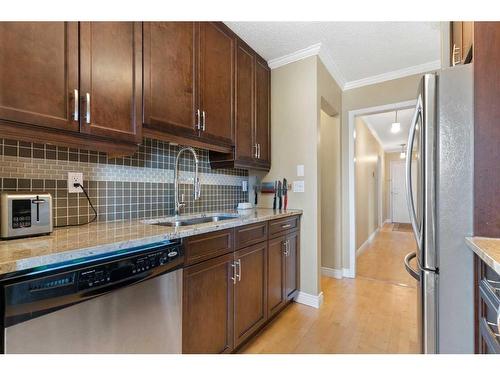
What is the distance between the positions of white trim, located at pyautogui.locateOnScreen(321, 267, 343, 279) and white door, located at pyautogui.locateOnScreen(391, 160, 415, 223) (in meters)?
5.93

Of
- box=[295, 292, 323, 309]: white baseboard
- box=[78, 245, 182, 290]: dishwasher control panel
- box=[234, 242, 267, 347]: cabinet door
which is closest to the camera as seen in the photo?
box=[78, 245, 182, 290]: dishwasher control panel

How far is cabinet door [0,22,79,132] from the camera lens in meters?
0.94

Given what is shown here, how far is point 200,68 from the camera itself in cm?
178

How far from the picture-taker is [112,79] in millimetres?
1269

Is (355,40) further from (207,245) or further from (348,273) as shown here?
(348,273)

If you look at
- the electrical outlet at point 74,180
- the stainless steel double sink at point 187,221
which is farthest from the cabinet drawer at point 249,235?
the electrical outlet at point 74,180

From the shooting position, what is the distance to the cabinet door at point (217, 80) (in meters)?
1.82

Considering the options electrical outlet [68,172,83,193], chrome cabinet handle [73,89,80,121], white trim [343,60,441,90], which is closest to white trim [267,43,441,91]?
white trim [343,60,441,90]

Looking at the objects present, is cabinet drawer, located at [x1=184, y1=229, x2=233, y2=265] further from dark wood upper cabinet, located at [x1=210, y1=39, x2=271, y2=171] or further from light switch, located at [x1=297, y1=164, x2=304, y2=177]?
light switch, located at [x1=297, y1=164, x2=304, y2=177]

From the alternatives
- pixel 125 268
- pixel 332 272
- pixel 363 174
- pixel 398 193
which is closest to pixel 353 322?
pixel 332 272
